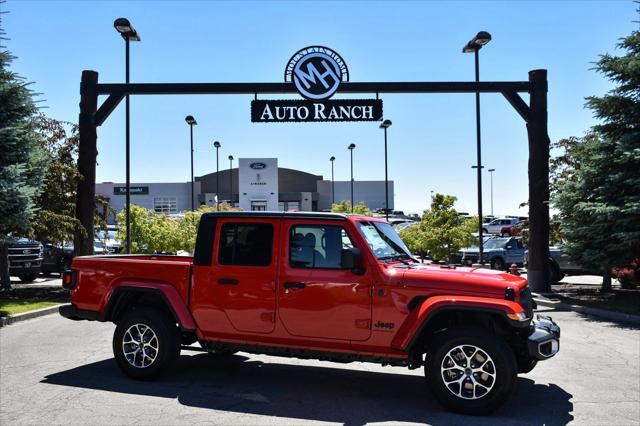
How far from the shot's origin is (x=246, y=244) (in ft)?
21.0

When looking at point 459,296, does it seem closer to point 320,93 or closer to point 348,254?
point 348,254

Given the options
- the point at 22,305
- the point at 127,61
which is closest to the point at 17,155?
the point at 22,305

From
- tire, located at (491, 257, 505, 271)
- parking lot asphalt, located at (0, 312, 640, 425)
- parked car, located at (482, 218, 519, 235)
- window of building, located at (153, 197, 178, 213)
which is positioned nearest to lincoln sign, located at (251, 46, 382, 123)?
parking lot asphalt, located at (0, 312, 640, 425)

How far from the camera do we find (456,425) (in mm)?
5160

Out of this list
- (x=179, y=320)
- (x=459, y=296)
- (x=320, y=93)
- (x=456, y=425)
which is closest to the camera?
(x=456, y=425)

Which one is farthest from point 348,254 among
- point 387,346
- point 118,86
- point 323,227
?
point 118,86

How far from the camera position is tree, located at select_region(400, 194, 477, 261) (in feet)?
79.1

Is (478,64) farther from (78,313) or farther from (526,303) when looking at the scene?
(78,313)

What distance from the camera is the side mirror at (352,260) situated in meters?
5.70

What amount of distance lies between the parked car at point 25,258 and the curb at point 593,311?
16.3 metres

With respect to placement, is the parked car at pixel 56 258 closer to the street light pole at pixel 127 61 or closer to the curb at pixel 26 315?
the street light pole at pixel 127 61

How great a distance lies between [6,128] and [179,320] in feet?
29.0

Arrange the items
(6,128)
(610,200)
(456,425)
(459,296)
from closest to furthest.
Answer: (456,425) < (459,296) < (6,128) < (610,200)

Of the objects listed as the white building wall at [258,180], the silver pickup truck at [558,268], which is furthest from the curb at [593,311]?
the white building wall at [258,180]
